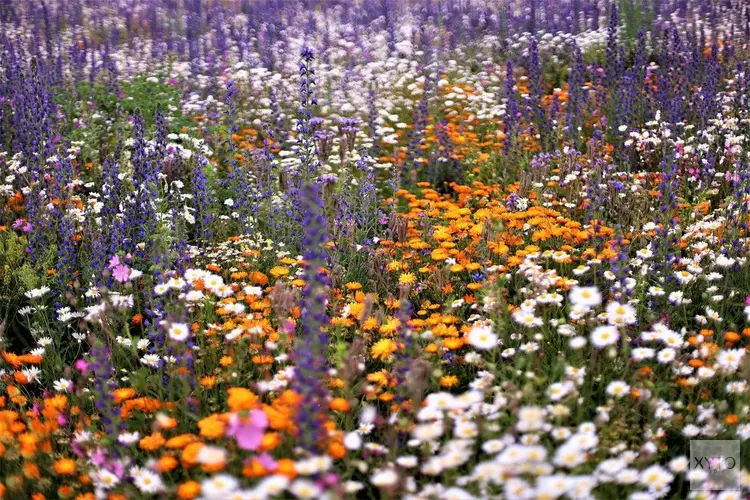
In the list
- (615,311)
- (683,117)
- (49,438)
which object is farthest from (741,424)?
(683,117)

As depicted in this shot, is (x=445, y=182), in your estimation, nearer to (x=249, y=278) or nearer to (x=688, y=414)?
(x=249, y=278)

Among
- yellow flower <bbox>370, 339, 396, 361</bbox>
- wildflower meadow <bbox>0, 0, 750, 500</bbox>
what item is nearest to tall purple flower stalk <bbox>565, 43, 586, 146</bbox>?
wildflower meadow <bbox>0, 0, 750, 500</bbox>

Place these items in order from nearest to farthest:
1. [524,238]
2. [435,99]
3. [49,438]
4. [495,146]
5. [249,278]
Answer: [49,438]
[249,278]
[524,238]
[495,146]
[435,99]

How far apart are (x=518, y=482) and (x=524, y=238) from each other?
2.87 metres

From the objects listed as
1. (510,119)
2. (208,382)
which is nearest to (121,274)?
(208,382)

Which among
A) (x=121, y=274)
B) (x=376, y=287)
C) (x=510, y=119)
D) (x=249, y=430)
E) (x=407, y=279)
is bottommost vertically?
(x=376, y=287)

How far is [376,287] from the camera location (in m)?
3.98

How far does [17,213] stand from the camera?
5.07m

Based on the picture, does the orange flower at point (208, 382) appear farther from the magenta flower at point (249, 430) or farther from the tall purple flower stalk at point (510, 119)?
the tall purple flower stalk at point (510, 119)

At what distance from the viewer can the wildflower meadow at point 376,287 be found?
2.23 meters

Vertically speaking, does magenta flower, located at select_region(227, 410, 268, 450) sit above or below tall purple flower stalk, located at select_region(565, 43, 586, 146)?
above

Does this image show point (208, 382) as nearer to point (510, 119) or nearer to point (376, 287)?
point (376, 287)

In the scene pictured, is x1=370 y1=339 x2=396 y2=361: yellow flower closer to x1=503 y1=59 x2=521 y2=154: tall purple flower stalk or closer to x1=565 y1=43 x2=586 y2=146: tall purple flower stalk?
x1=503 y1=59 x2=521 y2=154: tall purple flower stalk

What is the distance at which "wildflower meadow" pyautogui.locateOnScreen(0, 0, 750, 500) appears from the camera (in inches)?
87.7
